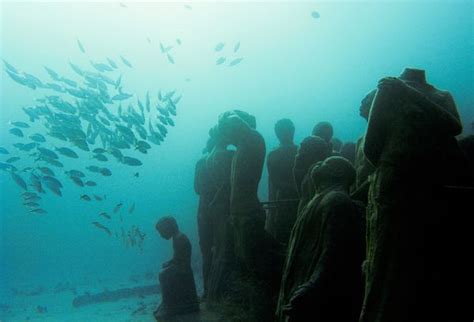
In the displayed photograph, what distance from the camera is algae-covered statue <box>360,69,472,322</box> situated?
282 centimetres

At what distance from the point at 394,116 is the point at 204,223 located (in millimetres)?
6515

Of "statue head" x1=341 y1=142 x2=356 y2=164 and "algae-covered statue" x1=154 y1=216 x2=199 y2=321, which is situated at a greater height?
"statue head" x1=341 y1=142 x2=356 y2=164

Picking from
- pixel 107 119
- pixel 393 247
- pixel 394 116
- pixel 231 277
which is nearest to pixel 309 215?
pixel 393 247

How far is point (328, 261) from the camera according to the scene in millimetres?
3586

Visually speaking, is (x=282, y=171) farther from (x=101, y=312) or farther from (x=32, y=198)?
(x=101, y=312)

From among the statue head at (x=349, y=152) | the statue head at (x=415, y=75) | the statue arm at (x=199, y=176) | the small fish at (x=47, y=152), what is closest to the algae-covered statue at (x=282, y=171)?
the statue head at (x=349, y=152)

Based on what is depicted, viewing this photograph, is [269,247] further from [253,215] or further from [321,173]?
[321,173]

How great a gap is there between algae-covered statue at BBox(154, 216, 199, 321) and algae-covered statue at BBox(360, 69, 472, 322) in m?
5.56

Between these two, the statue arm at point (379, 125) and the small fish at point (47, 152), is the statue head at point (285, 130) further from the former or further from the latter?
the small fish at point (47, 152)

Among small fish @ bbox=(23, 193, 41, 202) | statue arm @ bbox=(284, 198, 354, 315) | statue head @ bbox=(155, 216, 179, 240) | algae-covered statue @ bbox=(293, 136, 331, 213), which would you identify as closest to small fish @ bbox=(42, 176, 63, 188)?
small fish @ bbox=(23, 193, 41, 202)

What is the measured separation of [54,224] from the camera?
124 meters

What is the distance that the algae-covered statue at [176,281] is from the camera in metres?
7.68

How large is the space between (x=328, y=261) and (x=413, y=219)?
1005mm

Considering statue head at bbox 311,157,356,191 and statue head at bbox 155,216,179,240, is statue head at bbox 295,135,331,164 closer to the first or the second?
statue head at bbox 311,157,356,191
